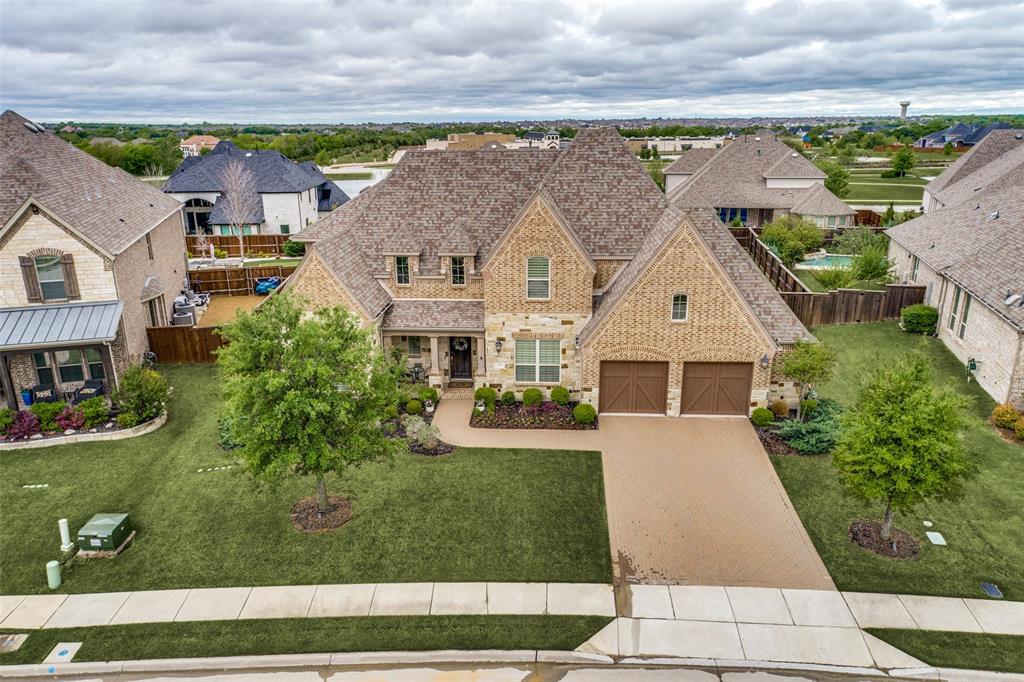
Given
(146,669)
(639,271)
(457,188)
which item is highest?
(457,188)

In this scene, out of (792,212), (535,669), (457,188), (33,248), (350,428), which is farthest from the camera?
(792,212)

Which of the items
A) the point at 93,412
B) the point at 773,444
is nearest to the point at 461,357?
the point at 773,444

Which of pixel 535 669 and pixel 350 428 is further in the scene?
pixel 350 428

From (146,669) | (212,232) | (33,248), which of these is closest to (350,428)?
(146,669)

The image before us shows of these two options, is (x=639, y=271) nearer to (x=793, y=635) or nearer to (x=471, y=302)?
(x=471, y=302)

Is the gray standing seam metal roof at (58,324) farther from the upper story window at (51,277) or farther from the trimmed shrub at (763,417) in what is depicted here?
the trimmed shrub at (763,417)

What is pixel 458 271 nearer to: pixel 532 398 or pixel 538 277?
pixel 538 277

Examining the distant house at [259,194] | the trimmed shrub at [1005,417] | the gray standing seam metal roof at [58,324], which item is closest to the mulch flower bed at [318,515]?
the gray standing seam metal roof at [58,324]
